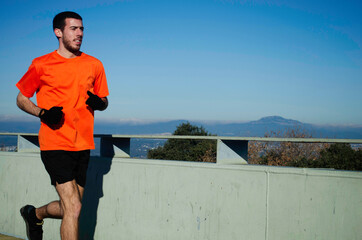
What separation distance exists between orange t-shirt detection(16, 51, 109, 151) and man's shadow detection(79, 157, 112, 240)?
1165mm

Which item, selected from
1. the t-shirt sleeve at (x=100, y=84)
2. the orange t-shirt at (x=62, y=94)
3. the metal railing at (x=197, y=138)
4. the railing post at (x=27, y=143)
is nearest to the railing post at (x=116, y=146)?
the metal railing at (x=197, y=138)

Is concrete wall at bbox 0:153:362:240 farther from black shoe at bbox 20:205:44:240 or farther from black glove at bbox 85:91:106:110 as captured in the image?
black glove at bbox 85:91:106:110

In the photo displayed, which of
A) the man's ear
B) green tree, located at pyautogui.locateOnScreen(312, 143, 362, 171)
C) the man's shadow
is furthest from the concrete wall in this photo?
green tree, located at pyautogui.locateOnScreen(312, 143, 362, 171)

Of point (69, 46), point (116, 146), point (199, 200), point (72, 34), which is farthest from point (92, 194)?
point (72, 34)

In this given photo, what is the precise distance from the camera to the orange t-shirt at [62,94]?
3838mm

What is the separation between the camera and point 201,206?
4.30 metres

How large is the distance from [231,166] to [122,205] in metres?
1.46

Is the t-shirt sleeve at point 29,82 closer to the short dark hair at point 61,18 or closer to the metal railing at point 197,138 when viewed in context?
the short dark hair at point 61,18

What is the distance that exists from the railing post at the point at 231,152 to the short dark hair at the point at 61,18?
1.83 meters

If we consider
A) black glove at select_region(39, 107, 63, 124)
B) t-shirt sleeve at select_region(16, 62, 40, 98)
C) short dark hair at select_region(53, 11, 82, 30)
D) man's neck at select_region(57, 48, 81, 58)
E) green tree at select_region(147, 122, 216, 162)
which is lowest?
green tree at select_region(147, 122, 216, 162)

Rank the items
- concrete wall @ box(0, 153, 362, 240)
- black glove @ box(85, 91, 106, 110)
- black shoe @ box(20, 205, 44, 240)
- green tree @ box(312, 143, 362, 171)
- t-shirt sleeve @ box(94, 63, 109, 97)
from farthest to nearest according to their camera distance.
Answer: green tree @ box(312, 143, 362, 171) → black shoe @ box(20, 205, 44, 240) → t-shirt sleeve @ box(94, 63, 109, 97) → black glove @ box(85, 91, 106, 110) → concrete wall @ box(0, 153, 362, 240)

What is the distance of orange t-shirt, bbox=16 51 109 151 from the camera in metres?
3.84

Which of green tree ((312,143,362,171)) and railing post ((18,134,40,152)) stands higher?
railing post ((18,134,40,152))

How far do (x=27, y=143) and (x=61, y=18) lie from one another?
8.33ft
